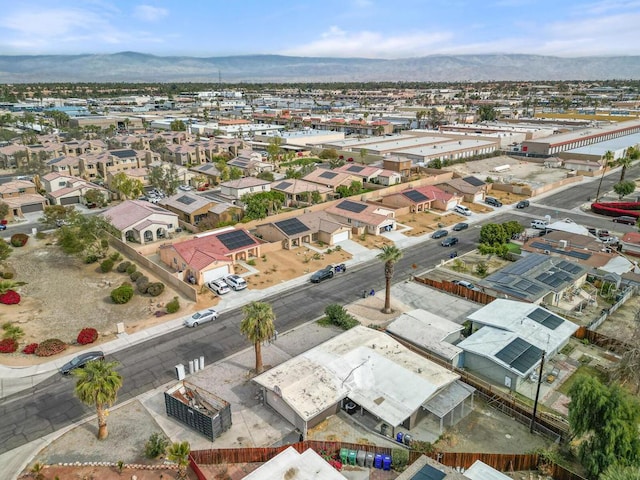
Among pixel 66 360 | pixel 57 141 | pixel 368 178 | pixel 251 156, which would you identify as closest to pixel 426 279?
pixel 66 360

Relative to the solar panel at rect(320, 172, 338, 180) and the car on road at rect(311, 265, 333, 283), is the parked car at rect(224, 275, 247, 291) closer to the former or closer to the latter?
the car on road at rect(311, 265, 333, 283)

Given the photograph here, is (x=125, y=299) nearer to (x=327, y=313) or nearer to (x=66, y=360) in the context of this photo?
(x=66, y=360)

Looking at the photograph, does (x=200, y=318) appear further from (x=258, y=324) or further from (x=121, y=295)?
(x=258, y=324)

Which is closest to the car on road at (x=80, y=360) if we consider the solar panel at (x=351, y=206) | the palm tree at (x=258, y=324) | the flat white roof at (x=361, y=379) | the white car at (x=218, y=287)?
the palm tree at (x=258, y=324)

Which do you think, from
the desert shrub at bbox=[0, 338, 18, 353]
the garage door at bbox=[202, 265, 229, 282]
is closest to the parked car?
the garage door at bbox=[202, 265, 229, 282]

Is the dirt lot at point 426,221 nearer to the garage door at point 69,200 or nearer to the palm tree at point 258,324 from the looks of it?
the palm tree at point 258,324

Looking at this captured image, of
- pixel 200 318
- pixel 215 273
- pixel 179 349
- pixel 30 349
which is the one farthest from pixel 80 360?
pixel 215 273
